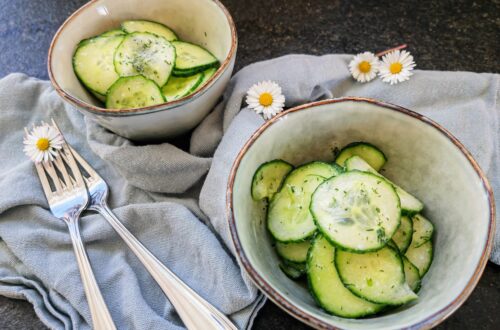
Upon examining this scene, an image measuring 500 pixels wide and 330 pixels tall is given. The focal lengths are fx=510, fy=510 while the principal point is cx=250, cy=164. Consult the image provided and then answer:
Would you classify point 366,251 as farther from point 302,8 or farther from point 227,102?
point 302,8

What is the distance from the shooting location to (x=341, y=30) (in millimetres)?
1246

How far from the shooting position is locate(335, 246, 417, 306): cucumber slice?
2.35 ft

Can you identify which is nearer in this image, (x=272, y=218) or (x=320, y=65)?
(x=272, y=218)

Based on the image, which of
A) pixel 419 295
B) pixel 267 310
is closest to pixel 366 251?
pixel 419 295

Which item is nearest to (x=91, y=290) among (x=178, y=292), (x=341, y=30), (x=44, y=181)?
(x=178, y=292)

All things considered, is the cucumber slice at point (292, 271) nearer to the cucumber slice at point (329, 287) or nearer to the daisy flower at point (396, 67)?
the cucumber slice at point (329, 287)

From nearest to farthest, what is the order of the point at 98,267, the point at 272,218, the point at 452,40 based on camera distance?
the point at 272,218, the point at 98,267, the point at 452,40

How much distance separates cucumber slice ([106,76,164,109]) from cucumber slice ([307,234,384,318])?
42cm

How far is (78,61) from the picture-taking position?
3.37 ft

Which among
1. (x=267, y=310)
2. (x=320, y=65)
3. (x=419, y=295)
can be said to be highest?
(x=320, y=65)

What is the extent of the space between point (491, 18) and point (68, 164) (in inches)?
40.7

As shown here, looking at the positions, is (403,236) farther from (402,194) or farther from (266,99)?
(266,99)

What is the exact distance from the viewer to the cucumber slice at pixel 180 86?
3.31ft

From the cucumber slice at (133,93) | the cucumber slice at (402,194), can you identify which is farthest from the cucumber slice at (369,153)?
the cucumber slice at (133,93)
